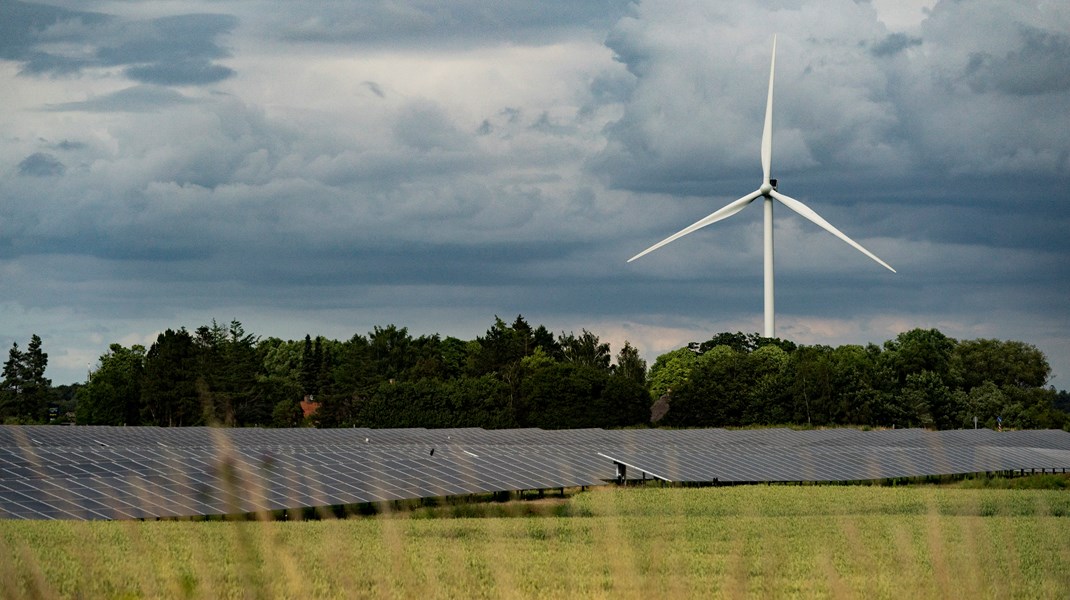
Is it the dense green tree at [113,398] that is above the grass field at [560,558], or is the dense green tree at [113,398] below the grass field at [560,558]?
above

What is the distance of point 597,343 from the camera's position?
159m

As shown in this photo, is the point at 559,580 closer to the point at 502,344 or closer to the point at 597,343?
the point at 502,344

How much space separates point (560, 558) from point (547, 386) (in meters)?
93.0

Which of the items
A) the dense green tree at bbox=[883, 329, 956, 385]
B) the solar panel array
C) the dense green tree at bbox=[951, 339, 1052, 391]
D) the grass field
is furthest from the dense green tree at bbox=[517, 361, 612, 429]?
the grass field

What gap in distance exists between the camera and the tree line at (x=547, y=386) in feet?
372

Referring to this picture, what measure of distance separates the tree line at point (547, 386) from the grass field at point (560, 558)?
76864mm

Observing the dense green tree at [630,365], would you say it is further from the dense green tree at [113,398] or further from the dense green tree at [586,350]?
the dense green tree at [113,398]

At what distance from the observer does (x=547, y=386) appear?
11469cm

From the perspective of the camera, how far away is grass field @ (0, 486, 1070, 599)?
14.0 meters

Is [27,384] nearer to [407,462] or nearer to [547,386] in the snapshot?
[547,386]

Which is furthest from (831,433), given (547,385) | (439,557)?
(439,557)

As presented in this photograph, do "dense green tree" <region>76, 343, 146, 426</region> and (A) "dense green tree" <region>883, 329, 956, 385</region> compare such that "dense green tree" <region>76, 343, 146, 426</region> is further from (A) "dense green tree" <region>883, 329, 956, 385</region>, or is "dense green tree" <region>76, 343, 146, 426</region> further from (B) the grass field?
(B) the grass field

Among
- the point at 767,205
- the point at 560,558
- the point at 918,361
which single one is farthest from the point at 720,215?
the point at 560,558

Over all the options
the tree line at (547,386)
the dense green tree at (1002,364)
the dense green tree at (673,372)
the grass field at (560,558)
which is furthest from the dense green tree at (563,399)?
the grass field at (560,558)
